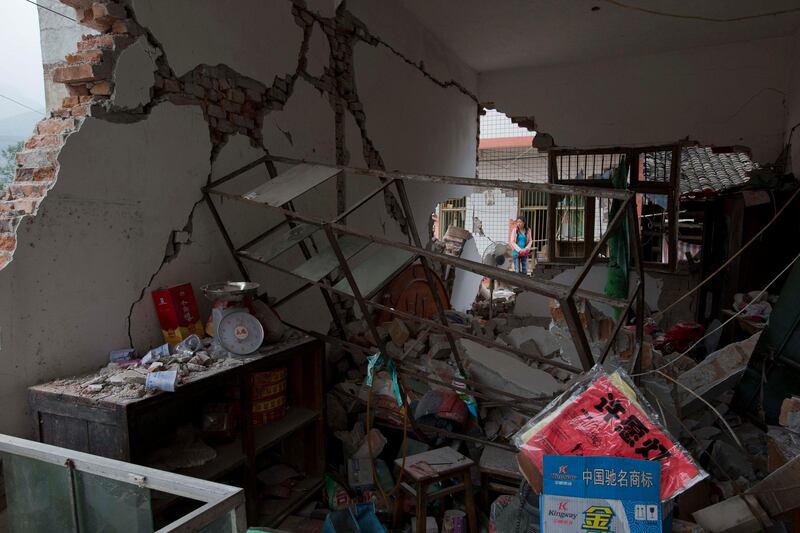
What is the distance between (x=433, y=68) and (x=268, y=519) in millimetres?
5516

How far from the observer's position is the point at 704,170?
8008mm

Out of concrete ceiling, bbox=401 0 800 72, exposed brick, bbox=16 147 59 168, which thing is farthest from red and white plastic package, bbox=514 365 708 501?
concrete ceiling, bbox=401 0 800 72

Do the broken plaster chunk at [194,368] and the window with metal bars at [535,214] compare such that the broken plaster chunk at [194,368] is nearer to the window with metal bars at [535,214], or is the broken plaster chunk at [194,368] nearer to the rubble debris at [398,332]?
the rubble debris at [398,332]

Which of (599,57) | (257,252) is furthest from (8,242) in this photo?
(599,57)

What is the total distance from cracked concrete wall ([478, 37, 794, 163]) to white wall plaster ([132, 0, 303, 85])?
499 cm

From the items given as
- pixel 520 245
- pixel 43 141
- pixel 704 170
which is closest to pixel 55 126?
pixel 43 141

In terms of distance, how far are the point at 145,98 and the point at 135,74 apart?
0.40ft

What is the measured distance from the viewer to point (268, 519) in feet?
9.13

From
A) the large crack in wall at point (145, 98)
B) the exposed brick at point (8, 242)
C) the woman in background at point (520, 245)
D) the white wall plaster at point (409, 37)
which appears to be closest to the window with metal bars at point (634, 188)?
the white wall plaster at point (409, 37)

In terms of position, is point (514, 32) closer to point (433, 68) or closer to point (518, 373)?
point (433, 68)

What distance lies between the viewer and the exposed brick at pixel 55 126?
2.35 metres

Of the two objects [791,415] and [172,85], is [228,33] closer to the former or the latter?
[172,85]

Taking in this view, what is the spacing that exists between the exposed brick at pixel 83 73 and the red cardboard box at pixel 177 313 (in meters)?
1.10

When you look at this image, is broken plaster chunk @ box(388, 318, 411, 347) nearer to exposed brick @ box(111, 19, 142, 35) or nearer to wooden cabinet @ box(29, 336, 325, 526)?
wooden cabinet @ box(29, 336, 325, 526)
